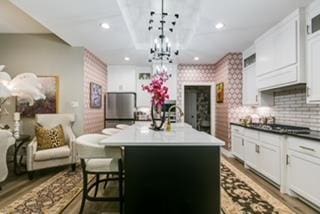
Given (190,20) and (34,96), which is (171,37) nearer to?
A: (190,20)

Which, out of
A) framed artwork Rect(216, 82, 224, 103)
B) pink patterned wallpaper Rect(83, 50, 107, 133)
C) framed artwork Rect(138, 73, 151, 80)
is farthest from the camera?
framed artwork Rect(138, 73, 151, 80)

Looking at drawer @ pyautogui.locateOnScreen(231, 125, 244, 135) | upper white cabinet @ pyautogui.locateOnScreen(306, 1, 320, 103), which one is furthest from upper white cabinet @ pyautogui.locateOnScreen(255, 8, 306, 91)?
drawer @ pyautogui.locateOnScreen(231, 125, 244, 135)

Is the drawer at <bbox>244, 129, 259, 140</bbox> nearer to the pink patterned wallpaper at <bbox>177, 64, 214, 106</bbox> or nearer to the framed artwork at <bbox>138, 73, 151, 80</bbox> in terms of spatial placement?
the pink patterned wallpaper at <bbox>177, 64, 214, 106</bbox>

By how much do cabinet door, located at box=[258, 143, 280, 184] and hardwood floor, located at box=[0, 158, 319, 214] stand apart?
0.18m

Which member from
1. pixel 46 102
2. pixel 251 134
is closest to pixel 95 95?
pixel 46 102

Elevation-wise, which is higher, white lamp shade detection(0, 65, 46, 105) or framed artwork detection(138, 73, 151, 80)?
framed artwork detection(138, 73, 151, 80)

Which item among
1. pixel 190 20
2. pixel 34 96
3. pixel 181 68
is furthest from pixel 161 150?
pixel 181 68

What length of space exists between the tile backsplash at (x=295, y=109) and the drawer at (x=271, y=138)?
651mm

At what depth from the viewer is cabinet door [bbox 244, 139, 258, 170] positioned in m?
4.77

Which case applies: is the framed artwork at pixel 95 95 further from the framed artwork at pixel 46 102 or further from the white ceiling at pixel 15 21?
the white ceiling at pixel 15 21

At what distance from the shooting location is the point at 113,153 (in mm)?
2637

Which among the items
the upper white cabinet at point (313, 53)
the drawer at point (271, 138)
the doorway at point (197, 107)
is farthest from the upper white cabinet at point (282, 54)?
the doorway at point (197, 107)

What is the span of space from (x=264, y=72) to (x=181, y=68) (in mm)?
3655

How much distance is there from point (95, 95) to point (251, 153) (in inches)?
166
